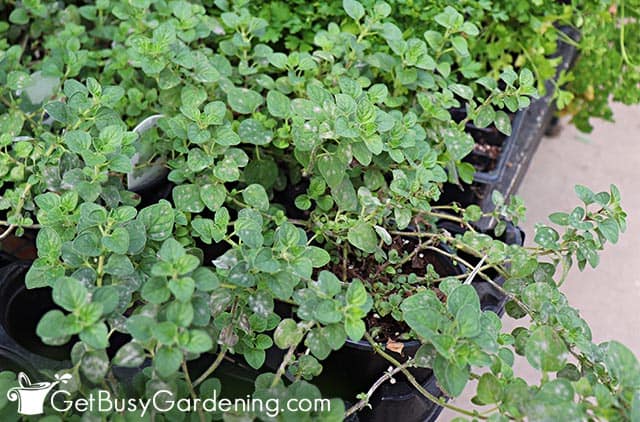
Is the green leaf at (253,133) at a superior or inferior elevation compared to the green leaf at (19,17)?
superior

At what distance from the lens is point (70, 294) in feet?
2.36

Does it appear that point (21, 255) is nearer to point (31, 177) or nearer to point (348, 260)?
point (31, 177)

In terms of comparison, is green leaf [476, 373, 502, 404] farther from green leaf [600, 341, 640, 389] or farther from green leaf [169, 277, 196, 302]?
green leaf [169, 277, 196, 302]

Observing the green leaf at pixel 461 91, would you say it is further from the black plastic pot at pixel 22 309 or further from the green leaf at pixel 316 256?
the black plastic pot at pixel 22 309

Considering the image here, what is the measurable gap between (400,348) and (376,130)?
30cm

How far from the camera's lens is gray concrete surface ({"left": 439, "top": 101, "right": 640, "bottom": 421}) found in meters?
1.65

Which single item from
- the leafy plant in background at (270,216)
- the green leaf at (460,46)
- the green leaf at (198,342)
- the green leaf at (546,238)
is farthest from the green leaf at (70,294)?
the green leaf at (460,46)

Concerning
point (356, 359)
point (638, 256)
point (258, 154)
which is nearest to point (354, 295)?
point (356, 359)

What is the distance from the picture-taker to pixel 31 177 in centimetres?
98

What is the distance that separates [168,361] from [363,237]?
1.07ft

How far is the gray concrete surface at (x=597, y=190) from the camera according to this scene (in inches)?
64.9

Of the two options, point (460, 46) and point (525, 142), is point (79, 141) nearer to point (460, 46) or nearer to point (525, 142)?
point (460, 46)

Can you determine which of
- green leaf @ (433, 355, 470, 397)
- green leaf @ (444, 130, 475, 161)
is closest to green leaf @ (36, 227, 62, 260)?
green leaf @ (433, 355, 470, 397)

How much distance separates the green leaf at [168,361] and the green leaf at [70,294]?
94 millimetres
